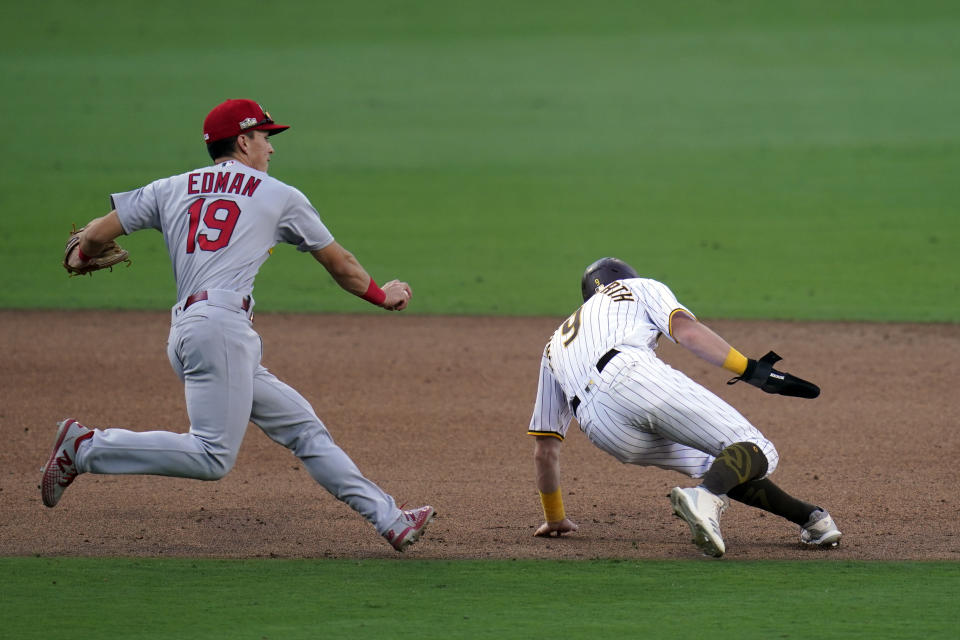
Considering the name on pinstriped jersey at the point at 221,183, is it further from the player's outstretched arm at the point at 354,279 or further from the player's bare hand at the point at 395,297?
the player's bare hand at the point at 395,297

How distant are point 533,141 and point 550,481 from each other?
47.3ft

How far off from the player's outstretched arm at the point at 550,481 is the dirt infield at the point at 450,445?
0.09 meters

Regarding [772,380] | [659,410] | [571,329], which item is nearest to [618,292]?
[571,329]

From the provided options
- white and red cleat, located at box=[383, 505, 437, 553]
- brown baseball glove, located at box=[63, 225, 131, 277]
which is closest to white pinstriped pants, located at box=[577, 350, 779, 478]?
white and red cleat, located at box=[383, 505, 437, 553]

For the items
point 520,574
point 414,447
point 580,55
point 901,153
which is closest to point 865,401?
point 414,447

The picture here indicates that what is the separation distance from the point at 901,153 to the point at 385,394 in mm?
12245

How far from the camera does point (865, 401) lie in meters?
8.70

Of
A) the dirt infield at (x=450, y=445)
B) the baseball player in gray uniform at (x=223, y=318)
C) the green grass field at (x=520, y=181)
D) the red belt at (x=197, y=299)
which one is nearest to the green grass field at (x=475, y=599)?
the green grass field at (x=520, y=181)

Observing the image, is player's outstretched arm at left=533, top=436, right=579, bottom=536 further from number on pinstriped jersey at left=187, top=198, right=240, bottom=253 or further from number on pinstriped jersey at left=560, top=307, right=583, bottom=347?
number on pinstriped jersey at left=187, top=198, right=240, bottom=253

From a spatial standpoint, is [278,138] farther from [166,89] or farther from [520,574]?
[520,574]

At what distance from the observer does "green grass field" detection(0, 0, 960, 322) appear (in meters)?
13.6

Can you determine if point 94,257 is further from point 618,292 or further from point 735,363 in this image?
point 735,363

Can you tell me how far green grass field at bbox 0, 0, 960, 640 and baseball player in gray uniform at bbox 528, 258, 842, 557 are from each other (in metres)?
0.31

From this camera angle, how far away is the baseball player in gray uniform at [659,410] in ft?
16.5
